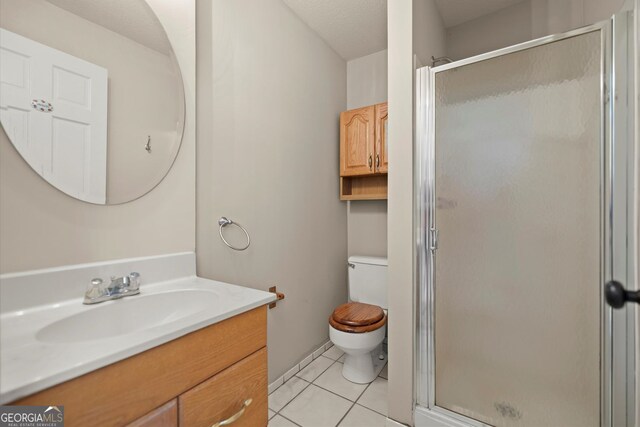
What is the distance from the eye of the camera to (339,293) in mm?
2463

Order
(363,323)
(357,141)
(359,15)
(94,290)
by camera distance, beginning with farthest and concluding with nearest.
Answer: (357,141) < (359,15) < (363,323) < (94,290)

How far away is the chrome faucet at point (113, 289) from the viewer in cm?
91

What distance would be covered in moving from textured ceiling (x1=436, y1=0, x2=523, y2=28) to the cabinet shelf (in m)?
1.26

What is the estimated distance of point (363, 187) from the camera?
8.32 feet

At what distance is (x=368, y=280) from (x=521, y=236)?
46.4 inches

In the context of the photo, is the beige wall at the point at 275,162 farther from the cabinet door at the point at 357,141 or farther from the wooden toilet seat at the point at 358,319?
the wooden toilet seat at the point at 358,319

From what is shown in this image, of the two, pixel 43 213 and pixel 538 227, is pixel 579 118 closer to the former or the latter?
pixel 538 227

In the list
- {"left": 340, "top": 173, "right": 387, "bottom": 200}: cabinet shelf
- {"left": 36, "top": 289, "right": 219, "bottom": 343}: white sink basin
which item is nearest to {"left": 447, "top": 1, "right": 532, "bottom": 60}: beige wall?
{"left": 340, "top": 173, "right": 387, "bottom": 200}: cabinet shelf

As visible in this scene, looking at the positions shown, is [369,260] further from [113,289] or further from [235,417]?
[113,289]

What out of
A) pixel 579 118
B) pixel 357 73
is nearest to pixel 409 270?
pixel 579 118

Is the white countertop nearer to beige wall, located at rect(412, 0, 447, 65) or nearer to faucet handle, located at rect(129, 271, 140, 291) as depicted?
faucet handle, located at rect(129, 271, 140, 291)

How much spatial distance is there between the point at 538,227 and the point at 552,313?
373 millimetres

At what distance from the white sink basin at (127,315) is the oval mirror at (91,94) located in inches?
15.5

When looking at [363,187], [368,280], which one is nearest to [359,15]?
[363,187]
